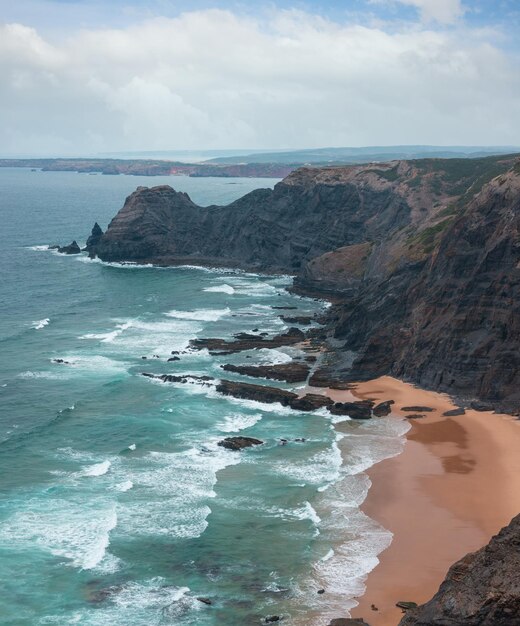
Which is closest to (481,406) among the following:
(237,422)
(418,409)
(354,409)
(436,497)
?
(418,409)

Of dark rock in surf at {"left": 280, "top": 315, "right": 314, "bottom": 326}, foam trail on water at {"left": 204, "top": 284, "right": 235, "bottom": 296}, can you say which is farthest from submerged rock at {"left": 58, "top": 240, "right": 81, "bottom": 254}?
dark rock in surf at {"left": 280, "top": 315, "right": 314, "bottom": 326}

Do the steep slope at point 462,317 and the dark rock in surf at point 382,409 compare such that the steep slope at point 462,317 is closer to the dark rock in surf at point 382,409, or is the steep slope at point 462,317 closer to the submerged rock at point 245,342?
the dark rock in surf at point 382,409

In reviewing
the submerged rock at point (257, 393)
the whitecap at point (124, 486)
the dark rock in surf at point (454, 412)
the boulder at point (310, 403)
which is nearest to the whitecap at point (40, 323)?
the submerged rock at point (257, 393)

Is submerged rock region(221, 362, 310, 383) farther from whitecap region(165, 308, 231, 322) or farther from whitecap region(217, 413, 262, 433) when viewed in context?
whitecap region(165, 308, 231, 322)

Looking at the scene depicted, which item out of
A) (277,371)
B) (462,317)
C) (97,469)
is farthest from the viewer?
(277,371)

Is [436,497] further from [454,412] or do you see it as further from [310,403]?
[310,403]

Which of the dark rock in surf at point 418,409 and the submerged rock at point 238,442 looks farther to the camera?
the dark rock in surf at point 418,409

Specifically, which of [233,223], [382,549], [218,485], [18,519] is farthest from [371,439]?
[233,223]
